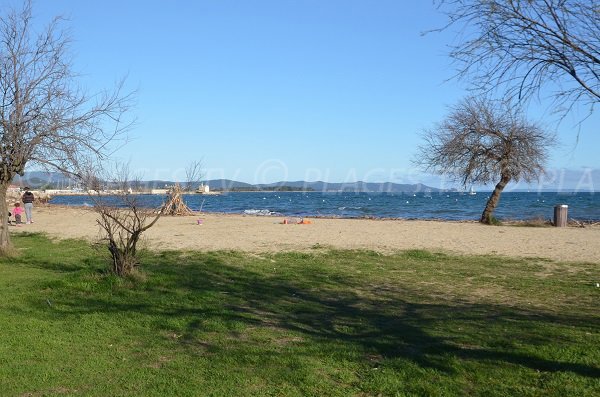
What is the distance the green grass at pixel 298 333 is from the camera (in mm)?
4750

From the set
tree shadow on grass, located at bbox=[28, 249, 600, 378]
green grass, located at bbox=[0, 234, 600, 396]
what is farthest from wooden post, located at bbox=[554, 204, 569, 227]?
tree shadow on grass, located at bbox=[28, 249, 600, 378]

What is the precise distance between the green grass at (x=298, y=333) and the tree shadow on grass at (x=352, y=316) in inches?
0.9

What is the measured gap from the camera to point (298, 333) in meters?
6.47

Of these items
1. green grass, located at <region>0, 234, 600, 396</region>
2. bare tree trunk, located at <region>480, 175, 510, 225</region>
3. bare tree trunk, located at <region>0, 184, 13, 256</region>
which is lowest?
green grass, located at <region>0, 234, 600, 396</region>

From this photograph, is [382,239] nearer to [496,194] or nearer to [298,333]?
[496,194]

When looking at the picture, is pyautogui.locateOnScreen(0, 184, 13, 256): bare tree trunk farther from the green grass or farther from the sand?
the sand

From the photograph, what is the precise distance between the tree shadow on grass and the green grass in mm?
22

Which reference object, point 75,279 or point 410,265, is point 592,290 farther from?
point 75,279

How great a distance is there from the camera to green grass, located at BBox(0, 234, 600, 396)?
187 inches

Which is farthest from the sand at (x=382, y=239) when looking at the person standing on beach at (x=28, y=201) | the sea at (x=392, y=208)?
the person standing on beach at (x=28, y=201)

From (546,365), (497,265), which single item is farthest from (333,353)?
(497,265)

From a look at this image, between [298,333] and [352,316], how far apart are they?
3.93ft

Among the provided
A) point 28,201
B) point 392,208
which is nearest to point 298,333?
point 28,201

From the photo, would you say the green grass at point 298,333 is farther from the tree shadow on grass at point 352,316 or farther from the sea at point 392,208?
the sea at point 392,208
